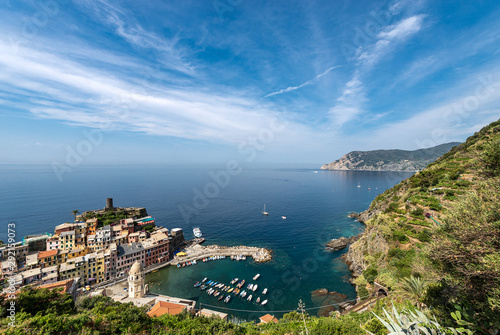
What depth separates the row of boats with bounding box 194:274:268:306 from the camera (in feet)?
95.1

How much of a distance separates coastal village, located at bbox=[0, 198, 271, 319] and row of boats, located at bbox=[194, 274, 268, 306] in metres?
5.14

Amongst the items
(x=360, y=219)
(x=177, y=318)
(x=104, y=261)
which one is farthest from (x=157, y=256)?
(x=360, y=219)

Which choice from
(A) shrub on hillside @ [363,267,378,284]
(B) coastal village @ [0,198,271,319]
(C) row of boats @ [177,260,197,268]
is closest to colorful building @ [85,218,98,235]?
(B) coastal village @ [0,198,271,319]

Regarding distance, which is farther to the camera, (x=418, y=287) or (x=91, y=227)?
(x=91, y=227)

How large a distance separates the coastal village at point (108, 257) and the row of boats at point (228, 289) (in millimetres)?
5142

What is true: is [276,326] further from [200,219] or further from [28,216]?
[28,216]

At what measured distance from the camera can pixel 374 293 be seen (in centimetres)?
2341

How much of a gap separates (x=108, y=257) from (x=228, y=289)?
22.7m

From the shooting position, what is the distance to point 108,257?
112 feet

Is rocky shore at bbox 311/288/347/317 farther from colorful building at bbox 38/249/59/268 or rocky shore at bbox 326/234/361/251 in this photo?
colorful building at bbox 38/249/59/268

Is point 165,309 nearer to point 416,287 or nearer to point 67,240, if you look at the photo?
point 416,287

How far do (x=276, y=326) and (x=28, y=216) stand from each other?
8264 centimetres

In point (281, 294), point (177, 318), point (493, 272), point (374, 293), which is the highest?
point (493, 272)

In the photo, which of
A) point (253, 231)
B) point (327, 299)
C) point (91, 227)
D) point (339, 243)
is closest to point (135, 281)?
point (91, 227)
